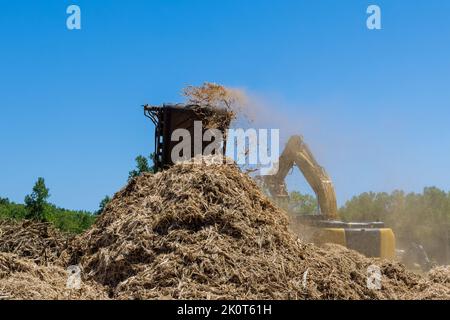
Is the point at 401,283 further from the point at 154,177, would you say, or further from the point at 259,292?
the point at 154,177

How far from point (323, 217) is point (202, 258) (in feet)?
24.6

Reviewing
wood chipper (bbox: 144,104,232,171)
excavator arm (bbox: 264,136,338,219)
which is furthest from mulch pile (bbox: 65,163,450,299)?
excavator arm (bbox: 264,136,338,219)

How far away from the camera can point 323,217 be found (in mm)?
14266

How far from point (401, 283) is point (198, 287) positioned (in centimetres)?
367

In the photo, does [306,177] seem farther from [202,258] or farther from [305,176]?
[202,258]

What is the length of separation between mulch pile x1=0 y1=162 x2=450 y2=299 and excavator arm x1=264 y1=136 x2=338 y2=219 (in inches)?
216

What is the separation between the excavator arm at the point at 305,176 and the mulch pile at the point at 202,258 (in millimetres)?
5475

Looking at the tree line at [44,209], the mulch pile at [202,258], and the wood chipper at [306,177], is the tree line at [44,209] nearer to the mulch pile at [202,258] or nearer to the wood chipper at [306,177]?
the wood chipper at [306,177]

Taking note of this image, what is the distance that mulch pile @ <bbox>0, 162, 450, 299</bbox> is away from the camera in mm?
6973

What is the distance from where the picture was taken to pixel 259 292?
6.89m

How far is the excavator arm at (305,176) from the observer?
14898 millimetres

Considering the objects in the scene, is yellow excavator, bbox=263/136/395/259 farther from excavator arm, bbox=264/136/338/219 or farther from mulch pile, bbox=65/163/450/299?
mulch pile, bbox=65/163/450/299

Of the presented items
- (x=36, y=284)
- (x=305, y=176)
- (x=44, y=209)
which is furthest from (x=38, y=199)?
(x=36, y=284)

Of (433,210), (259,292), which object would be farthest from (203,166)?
(433,210)
